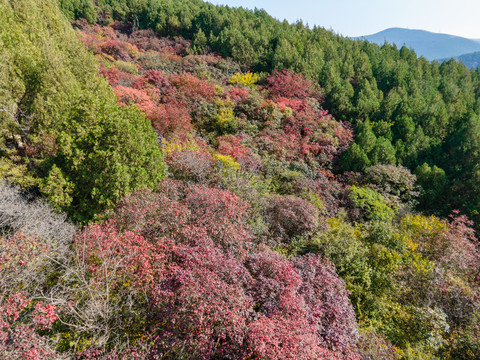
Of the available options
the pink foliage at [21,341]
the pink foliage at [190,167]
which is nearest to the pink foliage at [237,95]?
the pink foliage at [190,167]

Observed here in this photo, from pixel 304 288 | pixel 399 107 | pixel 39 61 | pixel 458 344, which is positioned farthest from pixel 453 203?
pixel 39 61

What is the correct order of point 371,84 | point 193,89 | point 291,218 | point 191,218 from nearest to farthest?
1. point 191,218
2. point 291,218
3. point 193,89
4. point 371,84

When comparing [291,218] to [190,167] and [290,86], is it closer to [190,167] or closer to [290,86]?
[190,167]

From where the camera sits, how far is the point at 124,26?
1847 inches

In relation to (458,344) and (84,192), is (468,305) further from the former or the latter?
(84,192)

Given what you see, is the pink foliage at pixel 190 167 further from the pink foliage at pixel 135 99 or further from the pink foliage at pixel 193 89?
the pink foliage at pixel 193 89

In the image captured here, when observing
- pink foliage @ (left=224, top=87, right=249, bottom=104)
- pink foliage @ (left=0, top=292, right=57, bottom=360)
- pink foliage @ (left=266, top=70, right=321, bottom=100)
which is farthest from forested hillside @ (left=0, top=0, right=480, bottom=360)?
pink foliage @ (left=266, top=70, right=321, bottom=100)

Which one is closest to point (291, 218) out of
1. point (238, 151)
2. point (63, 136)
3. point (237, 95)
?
point (238, 151)

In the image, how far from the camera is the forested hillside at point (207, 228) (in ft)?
23.0

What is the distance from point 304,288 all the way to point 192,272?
4.18 meters

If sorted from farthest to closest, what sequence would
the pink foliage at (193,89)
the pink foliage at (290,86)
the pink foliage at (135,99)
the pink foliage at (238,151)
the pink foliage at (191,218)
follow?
the pink foliage at (290,86) < the pink foliage at (193,89) < the pink foliage at (135,99) < the pink foliage at (238,151) < the pink foliage at (191,218)

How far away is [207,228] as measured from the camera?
991 cm

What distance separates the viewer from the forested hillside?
23.0ft

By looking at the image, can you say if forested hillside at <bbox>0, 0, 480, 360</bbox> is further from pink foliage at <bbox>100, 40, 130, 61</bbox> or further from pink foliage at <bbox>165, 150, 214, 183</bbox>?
pink foliage at <bbox>100, 40, 130, 61</bbox>
